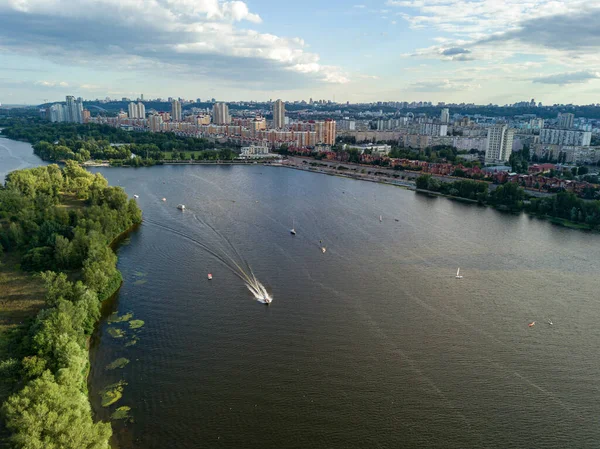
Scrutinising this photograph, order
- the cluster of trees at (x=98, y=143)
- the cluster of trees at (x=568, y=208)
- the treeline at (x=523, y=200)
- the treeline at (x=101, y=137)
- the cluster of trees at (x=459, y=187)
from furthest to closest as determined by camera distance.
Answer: the treeline at (x=101, y=137) → the cluster of trees at (x=98, y=143) → the cluster of trees at (x=459, y=187) → the treeline at (x=523, y=200) → the cluster of trees at (x=568, y=208)

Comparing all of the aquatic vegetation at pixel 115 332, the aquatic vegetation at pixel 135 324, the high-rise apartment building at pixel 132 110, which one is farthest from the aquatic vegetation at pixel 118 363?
the high-rise apartment building at pixel 132 110

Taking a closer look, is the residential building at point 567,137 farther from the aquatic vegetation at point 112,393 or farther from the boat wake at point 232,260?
the aquatic vegetation at point 112,393

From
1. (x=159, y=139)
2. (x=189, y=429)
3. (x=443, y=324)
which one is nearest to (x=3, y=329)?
(x=189, y=429)

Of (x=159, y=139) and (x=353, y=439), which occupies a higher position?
(x=159, y=139)

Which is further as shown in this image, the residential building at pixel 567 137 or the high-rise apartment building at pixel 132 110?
the high-rise apartment building at pixel 132 110

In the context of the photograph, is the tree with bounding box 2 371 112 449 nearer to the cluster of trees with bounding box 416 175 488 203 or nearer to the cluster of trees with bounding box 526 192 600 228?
the cluster of trees with bounding box 526 192 600 228

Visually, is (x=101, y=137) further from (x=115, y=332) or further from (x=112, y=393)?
(x=112, y=393)

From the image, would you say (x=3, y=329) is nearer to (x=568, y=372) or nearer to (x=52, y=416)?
(x=52, y=416)

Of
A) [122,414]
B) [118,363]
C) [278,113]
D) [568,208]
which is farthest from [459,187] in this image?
[278,113]
